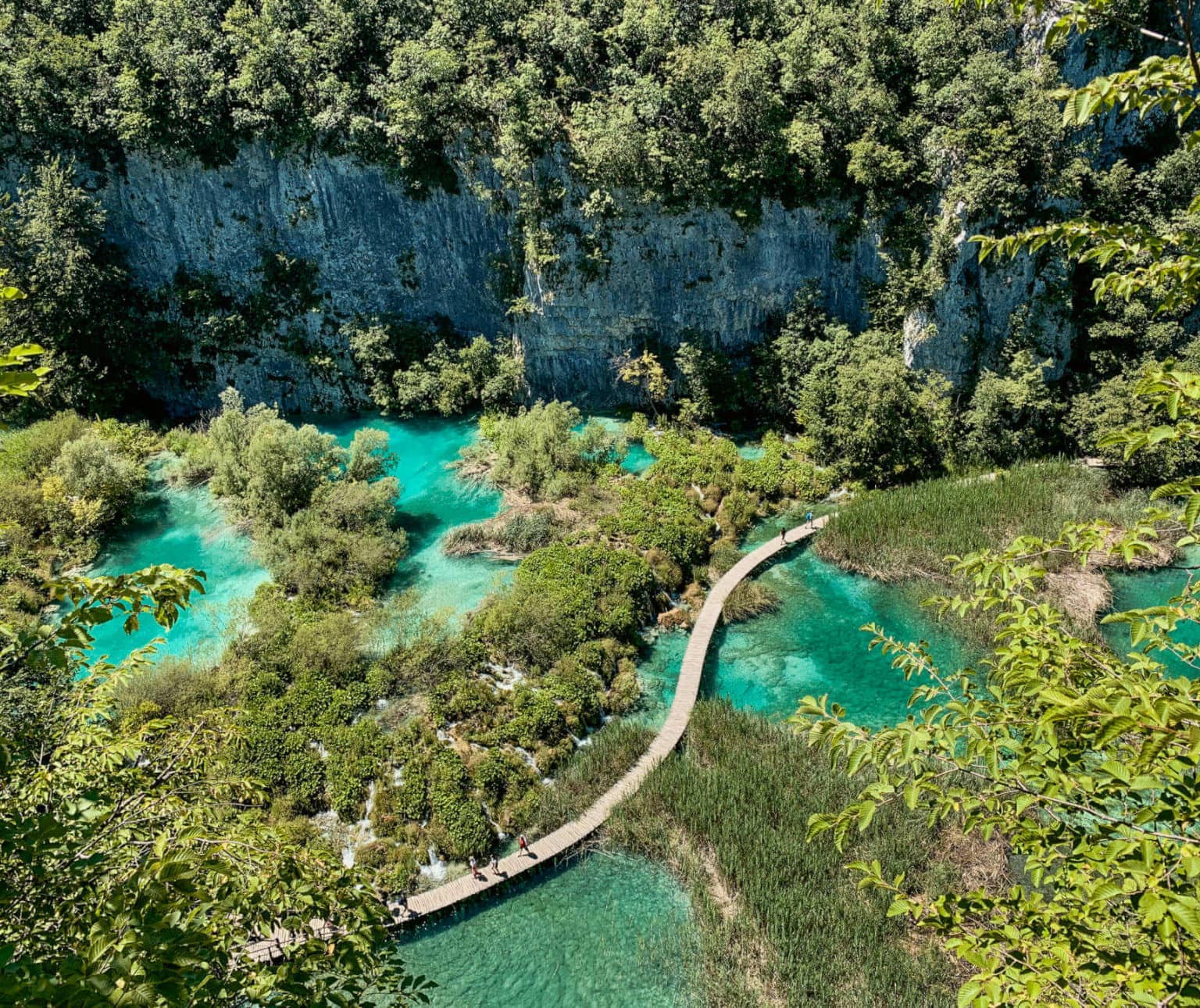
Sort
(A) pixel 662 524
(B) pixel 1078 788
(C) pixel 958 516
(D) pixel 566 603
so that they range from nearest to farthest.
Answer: (B) pixel 1078 788
(D) pixel 566 603
(C) pixel 958 516
(A) pixel 662 524

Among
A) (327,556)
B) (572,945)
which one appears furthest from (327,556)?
(572,945)

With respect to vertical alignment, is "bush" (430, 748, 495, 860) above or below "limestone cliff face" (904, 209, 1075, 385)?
below

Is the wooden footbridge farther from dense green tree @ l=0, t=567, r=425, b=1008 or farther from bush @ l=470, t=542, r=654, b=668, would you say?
dense green tree @ l=0, t=567, r=425, b=1008

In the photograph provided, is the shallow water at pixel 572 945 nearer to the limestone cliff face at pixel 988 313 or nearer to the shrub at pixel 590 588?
the shrub at pixel 590 588

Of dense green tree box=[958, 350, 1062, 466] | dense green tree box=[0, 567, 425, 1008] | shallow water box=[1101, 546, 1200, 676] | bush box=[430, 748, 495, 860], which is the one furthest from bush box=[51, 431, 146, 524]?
shallow water box=[1101, 546, 1200, 676]

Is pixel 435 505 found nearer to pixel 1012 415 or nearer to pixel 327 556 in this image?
pixel 327 556

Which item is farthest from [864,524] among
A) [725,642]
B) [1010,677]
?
[1010,677]
